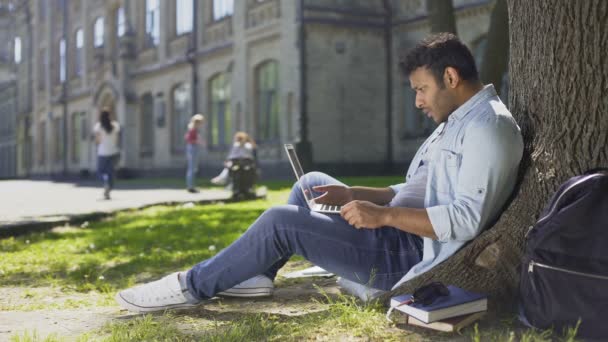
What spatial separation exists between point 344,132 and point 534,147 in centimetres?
1864

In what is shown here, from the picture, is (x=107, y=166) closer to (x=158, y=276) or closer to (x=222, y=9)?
(x=158, y=276)

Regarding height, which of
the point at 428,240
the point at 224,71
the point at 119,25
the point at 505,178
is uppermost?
the point at 119,25

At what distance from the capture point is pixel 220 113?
26219 millimetres

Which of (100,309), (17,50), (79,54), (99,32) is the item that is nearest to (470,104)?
(100,309)

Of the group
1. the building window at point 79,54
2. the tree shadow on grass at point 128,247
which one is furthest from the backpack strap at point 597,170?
the building window at point 79,54

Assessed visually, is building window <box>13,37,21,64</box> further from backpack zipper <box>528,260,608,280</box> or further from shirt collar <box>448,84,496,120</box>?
backpack zipper <box>528,260,608,280</box>

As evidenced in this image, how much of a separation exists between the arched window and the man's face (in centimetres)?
2483

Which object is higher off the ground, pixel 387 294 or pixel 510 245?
pixel 510 245

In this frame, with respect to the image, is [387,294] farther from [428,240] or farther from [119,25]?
[119,25]

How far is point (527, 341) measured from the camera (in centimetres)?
289

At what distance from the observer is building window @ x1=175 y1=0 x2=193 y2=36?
91.4 ft

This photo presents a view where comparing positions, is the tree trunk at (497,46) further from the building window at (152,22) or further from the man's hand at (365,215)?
the building window at (152,22)

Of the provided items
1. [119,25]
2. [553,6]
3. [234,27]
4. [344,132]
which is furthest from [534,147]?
[119,25]

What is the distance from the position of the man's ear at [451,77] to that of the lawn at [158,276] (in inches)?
42.7
